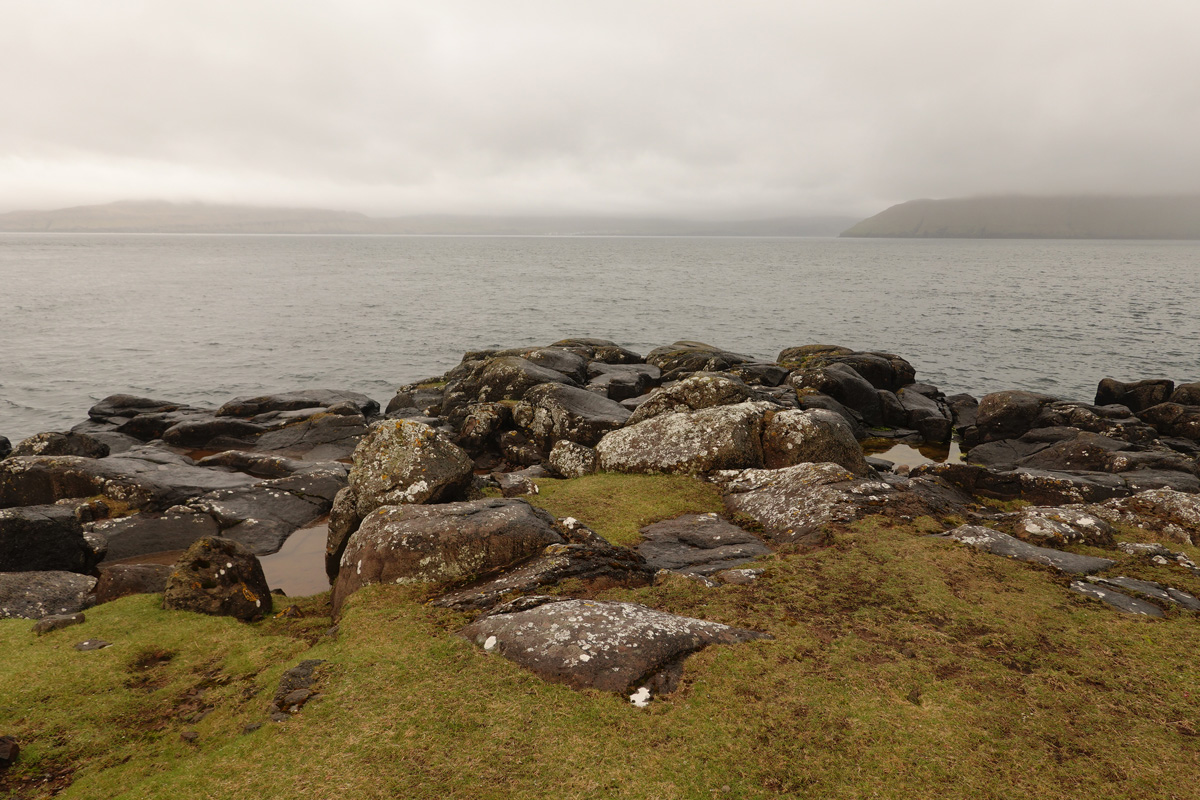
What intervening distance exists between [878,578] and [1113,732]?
15.1 feet

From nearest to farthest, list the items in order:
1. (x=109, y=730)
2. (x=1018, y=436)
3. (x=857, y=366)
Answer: (x=109, y=730), (x=1018, y=436), (x=857, y=366)

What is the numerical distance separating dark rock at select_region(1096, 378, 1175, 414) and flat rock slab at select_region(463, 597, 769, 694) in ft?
134

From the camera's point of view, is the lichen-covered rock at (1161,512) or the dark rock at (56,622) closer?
the dark rock at (56,622)

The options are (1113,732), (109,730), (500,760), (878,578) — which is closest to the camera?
(500,760)

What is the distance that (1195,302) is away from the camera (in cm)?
9925

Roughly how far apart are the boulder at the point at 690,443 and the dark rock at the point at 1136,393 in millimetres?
30712

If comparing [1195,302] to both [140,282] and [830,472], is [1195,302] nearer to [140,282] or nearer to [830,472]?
[830,472]

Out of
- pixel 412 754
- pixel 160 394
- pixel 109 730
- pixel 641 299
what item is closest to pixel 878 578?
pixel 412 754

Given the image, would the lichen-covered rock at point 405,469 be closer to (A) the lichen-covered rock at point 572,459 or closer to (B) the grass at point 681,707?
(B) the grass at point 681,707

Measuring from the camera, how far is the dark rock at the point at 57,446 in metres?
26.2

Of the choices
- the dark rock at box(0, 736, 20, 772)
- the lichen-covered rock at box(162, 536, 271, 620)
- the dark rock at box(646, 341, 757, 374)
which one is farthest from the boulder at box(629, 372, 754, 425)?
the dark rock at box(0, 736, 20, 772)

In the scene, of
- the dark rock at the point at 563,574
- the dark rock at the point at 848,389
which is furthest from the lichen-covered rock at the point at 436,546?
the dark rock at the point at 848,389

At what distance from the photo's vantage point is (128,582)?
14.1 m

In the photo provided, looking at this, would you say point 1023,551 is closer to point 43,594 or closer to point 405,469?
point 405,469
